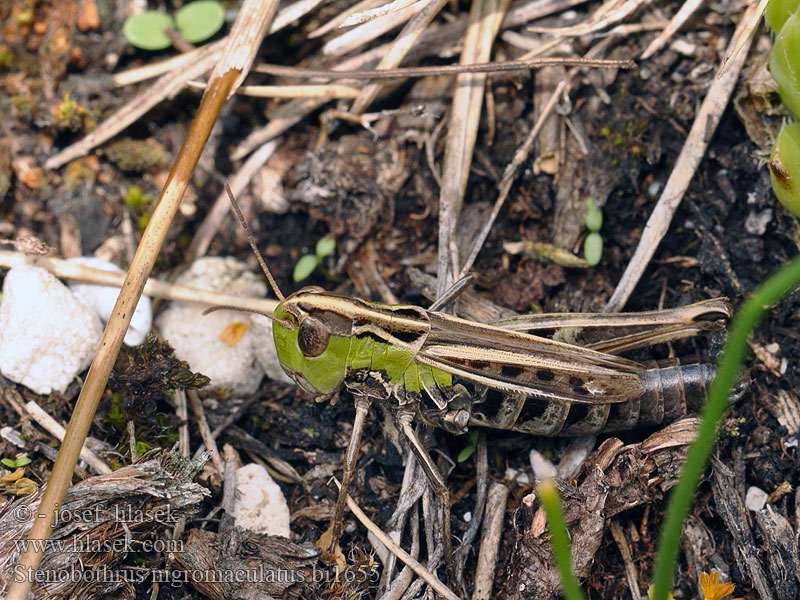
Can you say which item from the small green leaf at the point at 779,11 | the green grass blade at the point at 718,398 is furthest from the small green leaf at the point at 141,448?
the small green leaf at the point at 779,11

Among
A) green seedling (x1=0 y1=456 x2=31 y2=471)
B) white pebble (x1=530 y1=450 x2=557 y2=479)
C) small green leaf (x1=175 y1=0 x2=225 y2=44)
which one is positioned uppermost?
small green leaf (x1=175 y1=0 x2=225 y2=44)

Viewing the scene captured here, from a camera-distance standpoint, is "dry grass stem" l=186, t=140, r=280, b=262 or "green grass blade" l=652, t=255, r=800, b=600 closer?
"green grass blade" l=652, t=255, r=800, b=600

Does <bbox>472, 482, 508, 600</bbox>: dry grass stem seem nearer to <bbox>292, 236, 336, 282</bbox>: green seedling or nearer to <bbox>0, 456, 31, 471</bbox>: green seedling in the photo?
<bbox>292, 236, 336, 282</bbox>: green seedling

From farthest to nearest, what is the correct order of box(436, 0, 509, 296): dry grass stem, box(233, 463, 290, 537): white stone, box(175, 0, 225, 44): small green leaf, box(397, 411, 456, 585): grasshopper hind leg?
1. box(175, 0, 225, 44): small green leaf
2. box(436, 0, 509, 296): dry grass stem
3. box(233, 463, 290, 537): white stone
4. box(397, 411, 456, 585): grasshopper hind leg

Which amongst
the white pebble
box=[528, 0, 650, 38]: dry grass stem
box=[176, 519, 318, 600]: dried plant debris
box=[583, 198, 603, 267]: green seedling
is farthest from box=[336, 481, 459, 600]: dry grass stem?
box=[528, 0, 650, 38]: dry grass stem

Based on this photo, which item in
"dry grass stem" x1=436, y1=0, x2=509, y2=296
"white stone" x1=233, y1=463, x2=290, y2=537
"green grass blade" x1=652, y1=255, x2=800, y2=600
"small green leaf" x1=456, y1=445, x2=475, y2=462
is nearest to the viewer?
"green grass blade" x1=652, y1=255, x2=800, y2=600

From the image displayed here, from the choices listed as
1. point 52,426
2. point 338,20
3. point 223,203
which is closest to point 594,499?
point 52,426

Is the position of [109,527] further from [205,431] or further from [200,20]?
[200,20]
